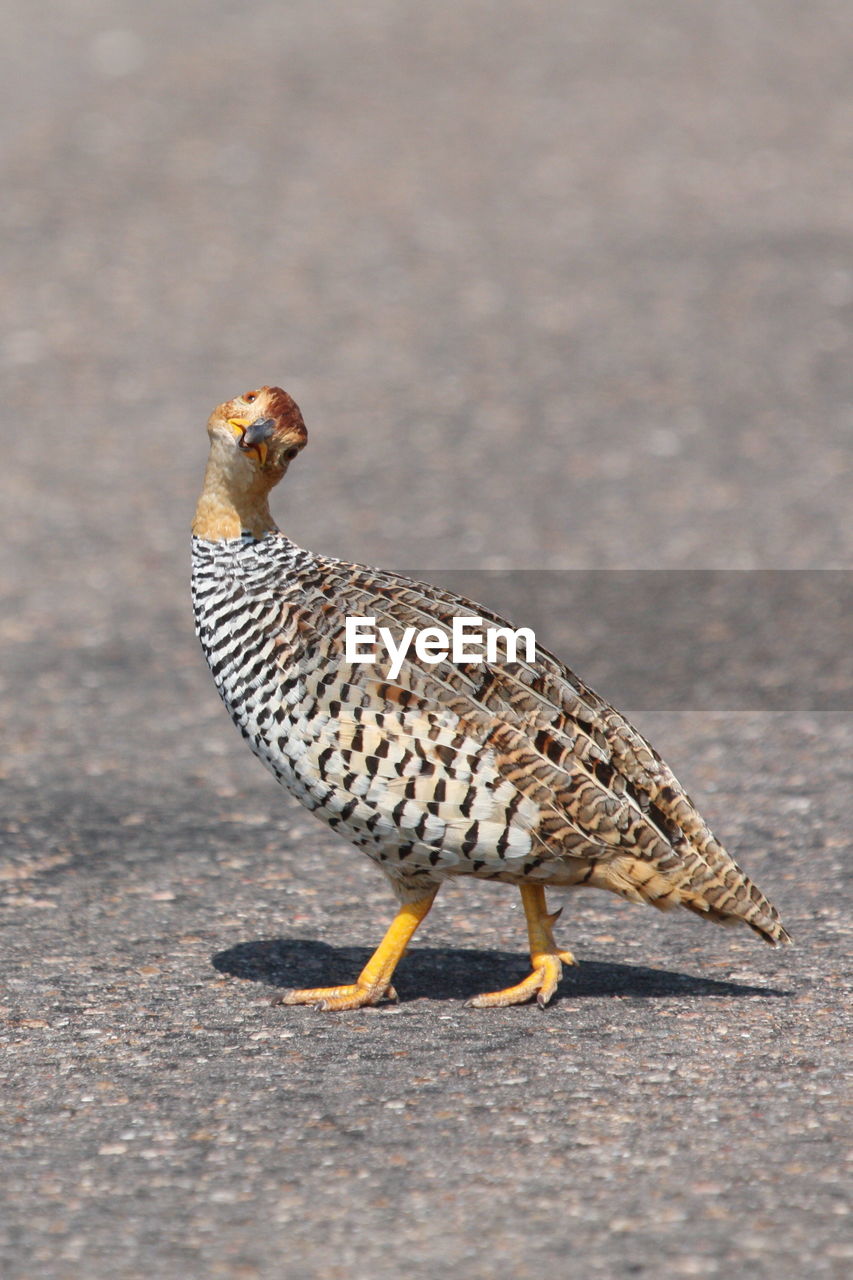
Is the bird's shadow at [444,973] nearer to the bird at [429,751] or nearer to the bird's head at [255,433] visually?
the bird at [429,751]

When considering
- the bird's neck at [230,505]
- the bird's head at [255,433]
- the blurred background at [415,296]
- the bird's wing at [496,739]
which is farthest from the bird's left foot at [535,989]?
the blurred background at [415,296]

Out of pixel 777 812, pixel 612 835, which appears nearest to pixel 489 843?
pixel 612 835

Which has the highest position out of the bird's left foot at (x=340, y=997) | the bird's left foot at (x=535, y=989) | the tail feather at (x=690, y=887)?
the tail feather at (x=690, y=887)

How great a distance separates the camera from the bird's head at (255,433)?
5.90 m

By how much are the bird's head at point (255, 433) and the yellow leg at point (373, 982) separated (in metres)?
1.66

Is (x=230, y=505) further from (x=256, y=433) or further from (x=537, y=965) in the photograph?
(x=537, y=965)

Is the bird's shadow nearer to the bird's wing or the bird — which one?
the bird

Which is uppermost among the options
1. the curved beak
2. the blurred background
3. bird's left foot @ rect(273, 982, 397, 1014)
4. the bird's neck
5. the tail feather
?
the blurred background

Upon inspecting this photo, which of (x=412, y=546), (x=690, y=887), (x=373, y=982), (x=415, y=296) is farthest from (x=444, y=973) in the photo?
(x=415, y=296)

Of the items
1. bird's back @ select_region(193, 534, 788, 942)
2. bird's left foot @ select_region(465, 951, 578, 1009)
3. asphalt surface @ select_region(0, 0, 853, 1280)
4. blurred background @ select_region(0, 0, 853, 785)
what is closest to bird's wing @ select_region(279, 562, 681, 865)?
bird's back @ select_region(193, 534, 788, 942)

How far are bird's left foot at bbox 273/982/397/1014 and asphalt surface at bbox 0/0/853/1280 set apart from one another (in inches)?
2.5

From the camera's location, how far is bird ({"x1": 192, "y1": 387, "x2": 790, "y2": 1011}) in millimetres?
5387

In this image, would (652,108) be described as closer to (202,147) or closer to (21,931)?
(202,147)

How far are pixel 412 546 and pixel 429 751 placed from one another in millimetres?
6754
